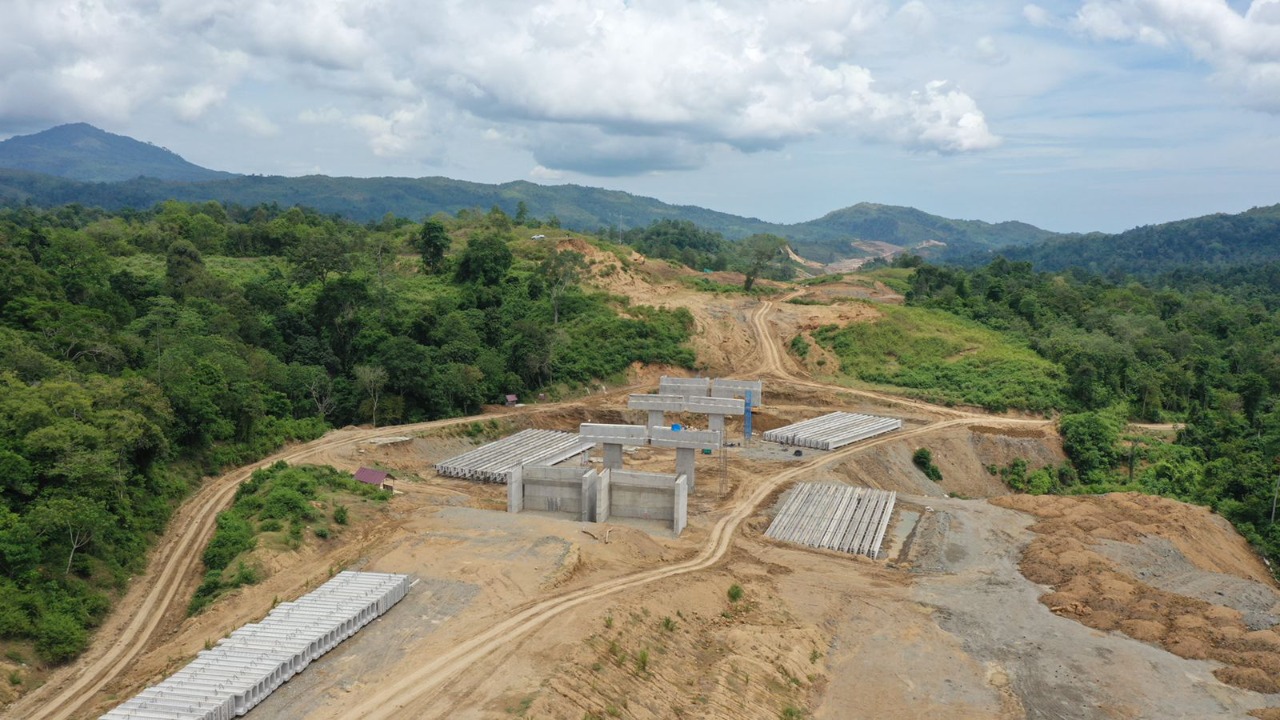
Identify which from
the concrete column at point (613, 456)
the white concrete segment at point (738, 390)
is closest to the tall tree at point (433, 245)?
the white concrete segment at point (738, 390)

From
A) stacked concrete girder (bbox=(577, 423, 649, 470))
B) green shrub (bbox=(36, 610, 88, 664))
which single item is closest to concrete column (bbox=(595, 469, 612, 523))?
stacked concrete girder (bbox=(577, 423, 649, 470))

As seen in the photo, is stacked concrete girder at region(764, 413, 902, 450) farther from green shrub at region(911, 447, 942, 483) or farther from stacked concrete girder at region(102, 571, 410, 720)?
stacked concrete girder at region(102, 571, 410, 720)

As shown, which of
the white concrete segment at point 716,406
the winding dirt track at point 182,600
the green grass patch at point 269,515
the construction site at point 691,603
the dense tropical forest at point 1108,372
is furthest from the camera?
the dense tropical forest at point 1108,372

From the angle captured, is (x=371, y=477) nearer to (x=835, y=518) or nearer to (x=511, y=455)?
(x=511, y=455)

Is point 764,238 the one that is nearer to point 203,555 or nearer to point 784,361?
point 784,361

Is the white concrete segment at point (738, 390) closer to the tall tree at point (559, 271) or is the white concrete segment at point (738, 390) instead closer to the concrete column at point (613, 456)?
the concrete column at point (613, 456)

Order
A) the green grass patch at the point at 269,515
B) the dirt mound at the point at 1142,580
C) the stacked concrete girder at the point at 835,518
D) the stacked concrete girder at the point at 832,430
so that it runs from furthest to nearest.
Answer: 1. the stacked concrete girder at the point at 832,430
2. the stacked concrete girder at the point at 835,518
3. the green grass patch at the point at 269,515
4. the dirt mound at the point at 1142,580

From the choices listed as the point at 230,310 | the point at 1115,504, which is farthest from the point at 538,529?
the point at 230,310

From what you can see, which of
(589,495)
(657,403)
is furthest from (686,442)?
(657,403)
